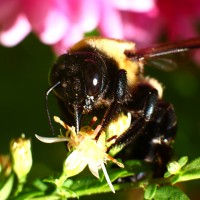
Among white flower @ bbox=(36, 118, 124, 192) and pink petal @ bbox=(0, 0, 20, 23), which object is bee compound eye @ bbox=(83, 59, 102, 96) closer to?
white flower @ bbox=(36, 118, 124, 192)

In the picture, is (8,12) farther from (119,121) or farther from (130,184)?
(130,184)

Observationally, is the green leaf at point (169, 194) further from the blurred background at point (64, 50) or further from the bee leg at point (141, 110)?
the blurred background at point (64, 50)

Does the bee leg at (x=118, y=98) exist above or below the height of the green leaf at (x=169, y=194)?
above

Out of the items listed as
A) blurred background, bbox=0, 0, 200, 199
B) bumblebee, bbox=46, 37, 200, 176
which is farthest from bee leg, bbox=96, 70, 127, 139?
blurred background, bbox=0, 0, 200, 199

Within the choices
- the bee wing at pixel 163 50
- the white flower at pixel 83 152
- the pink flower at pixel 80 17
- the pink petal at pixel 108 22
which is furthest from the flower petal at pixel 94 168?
the pink petal at pixel 108 22

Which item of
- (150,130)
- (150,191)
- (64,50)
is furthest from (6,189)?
(64,50)

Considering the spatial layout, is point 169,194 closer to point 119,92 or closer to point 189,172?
point 189,172
